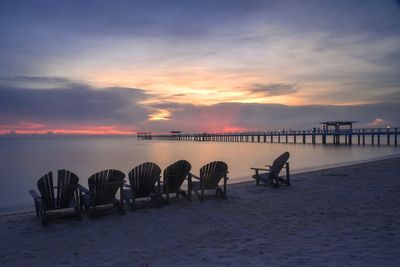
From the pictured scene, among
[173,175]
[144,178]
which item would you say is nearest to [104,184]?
[144,178]

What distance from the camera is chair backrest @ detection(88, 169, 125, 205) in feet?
20.1

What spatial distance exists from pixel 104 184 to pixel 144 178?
3.21 ft

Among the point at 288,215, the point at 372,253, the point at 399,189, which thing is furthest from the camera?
the point at 399,189

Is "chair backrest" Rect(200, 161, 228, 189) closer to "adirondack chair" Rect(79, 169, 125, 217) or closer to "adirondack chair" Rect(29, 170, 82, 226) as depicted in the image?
"adirondack chair" Rect(79, 169, 125, 217)

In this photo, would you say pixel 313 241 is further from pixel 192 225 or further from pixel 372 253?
pixel 192 225

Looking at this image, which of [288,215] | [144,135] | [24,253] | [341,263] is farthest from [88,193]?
[144,135]

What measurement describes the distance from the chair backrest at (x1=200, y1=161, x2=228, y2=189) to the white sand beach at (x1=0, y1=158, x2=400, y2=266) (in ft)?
1.24

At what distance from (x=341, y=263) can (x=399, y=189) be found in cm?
577

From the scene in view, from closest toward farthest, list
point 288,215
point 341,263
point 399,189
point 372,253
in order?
point 341,263
point 372,253
point 288,215
point 399,189

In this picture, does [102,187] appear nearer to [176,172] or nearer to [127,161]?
[176,172]

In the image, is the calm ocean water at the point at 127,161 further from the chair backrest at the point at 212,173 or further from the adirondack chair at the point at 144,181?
the chair backrest at the point at 212,173

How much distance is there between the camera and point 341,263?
373 cm

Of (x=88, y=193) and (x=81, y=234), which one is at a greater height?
(x=88, y=193)

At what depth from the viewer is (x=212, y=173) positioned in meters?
7.60
